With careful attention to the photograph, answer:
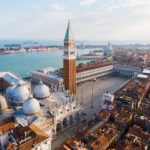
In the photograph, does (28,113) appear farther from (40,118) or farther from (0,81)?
(0,81)

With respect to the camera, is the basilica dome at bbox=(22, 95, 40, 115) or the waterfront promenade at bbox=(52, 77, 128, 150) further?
the waterfront promenade at bbox=(52, 77, 128, 150)

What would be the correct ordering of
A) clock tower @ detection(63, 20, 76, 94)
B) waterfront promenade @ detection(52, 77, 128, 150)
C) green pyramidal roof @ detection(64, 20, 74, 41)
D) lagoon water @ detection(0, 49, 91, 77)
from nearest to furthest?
waterfront promenade @ detection(52, 77, 128, 150) → green pyramidal roof @ detection(64, 20, 74, 41) → clock tower @ detection(63, 20, 76, 94) → lagoon water @ detection(0, 49, 91, 77)

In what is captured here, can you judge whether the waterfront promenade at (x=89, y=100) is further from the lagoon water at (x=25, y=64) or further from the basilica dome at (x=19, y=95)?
the lagoon water at (x=25, y=64)

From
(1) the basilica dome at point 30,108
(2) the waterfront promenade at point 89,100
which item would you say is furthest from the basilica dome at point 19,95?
(2) the waterfront promenade at point 89,100

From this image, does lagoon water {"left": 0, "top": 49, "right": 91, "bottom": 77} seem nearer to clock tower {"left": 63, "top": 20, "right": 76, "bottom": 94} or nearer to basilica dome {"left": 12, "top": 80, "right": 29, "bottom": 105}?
clock tower {"left": 63, "top": 20, "right": 76, "bottom": 94}

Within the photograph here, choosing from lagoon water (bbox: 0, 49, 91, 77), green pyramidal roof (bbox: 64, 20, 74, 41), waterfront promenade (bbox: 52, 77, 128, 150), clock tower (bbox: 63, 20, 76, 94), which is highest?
green pyramidal roof (bbox: 64, 20, 74, 41)

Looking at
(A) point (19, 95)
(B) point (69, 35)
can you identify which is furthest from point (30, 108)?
(B) point (69, 35)

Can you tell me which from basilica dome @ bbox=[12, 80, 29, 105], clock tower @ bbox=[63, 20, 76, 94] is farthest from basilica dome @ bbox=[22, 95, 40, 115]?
clock tower @ bbox=[63, 20, 76, 94]

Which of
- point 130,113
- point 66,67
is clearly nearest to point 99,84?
point 66,67
